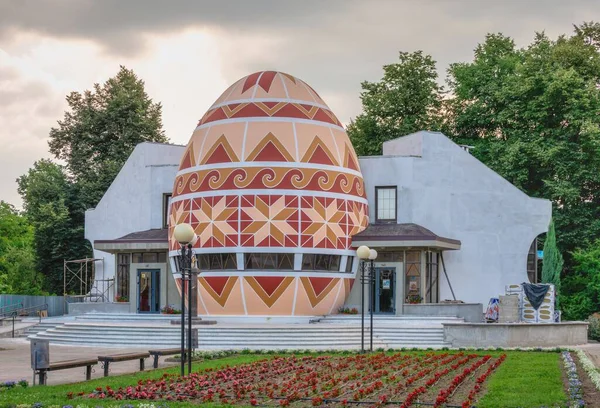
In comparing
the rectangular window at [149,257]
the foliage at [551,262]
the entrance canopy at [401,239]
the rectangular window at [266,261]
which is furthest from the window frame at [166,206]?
the foliage at [551,262]

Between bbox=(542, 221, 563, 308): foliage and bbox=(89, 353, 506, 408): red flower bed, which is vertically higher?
bbox=(542, 221, 563, 308): foliage

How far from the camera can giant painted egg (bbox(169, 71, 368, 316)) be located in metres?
39.8

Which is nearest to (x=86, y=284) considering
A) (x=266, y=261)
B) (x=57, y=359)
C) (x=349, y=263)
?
(x=266, y=261)

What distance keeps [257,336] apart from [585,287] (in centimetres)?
2188

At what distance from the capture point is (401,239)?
137 feet

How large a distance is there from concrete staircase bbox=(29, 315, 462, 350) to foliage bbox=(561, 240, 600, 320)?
493 inches

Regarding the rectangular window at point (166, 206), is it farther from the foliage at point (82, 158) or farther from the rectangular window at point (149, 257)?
the foliage at point (82, 158)

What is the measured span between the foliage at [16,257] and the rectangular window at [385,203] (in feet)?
109

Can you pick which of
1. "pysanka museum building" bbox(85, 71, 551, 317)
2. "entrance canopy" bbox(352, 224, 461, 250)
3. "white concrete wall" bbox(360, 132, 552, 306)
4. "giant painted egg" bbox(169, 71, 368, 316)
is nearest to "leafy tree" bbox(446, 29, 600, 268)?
"white concrete wall" bbox(360, 132, 552, 306)

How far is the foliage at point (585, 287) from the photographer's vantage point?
4528cm

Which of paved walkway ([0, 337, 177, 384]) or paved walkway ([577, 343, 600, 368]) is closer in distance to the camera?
paved walkway ([0, 337, 177, 384])

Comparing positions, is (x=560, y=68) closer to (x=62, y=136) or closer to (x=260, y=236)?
(x=260, y=236)

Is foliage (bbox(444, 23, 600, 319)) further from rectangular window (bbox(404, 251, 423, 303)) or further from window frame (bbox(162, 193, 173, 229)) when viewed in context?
window frame (bbox(162, 193, 173, 229))

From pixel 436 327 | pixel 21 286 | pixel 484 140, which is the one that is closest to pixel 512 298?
pixel 436 327
